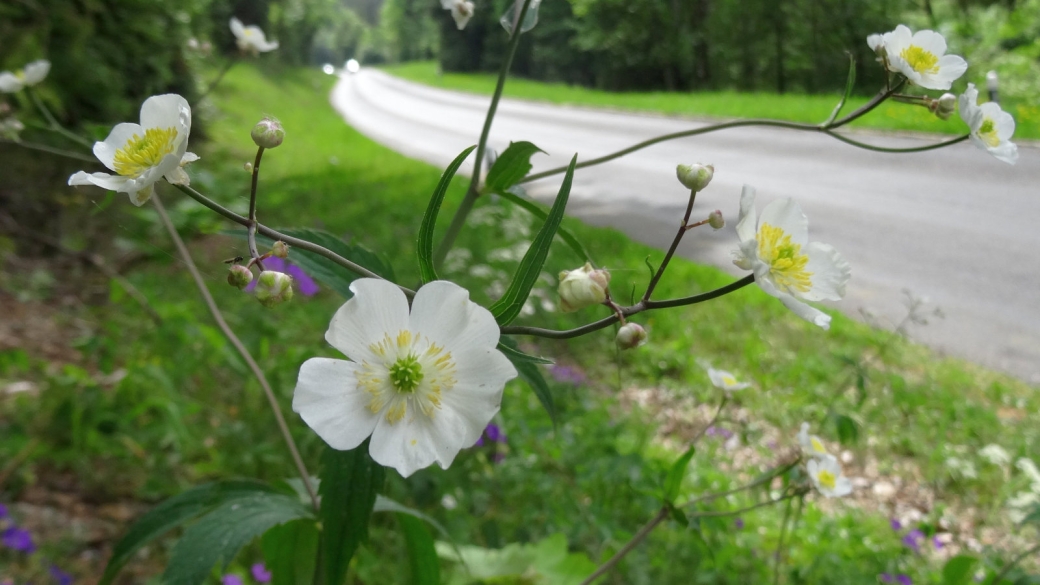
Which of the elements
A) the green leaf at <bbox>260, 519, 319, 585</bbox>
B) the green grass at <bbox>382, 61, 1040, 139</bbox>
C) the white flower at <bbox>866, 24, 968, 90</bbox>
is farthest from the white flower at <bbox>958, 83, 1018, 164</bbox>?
the green grass at <bbox>382, 61, 1040, 139</bbox>

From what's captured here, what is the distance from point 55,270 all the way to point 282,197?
2.00 metres

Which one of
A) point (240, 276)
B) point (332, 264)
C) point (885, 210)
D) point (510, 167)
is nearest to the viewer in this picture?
point (240, 276)

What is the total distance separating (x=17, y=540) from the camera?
5.34 feet

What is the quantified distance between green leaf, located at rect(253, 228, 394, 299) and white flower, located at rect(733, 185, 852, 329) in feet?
1.51

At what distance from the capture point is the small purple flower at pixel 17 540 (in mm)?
1621

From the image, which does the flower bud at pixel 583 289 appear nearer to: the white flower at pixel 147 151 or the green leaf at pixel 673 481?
the white flower at pixel 147 151

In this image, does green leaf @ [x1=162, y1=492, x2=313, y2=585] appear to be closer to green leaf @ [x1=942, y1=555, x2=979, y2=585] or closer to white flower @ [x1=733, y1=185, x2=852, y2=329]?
white flower @ [x1=733, y1=185, x2=852, y2=329]

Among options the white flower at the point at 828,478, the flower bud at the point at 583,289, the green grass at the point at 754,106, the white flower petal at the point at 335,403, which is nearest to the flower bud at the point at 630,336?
the flower bud at the point at 583,289

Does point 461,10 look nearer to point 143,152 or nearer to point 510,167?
point 510,167

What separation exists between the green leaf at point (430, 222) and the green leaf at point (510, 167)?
0.33 meters

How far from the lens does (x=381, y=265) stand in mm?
876

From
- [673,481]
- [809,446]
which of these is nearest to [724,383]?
[809,446]

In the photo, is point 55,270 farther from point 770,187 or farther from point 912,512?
point 770,187

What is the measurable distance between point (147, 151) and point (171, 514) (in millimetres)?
629
